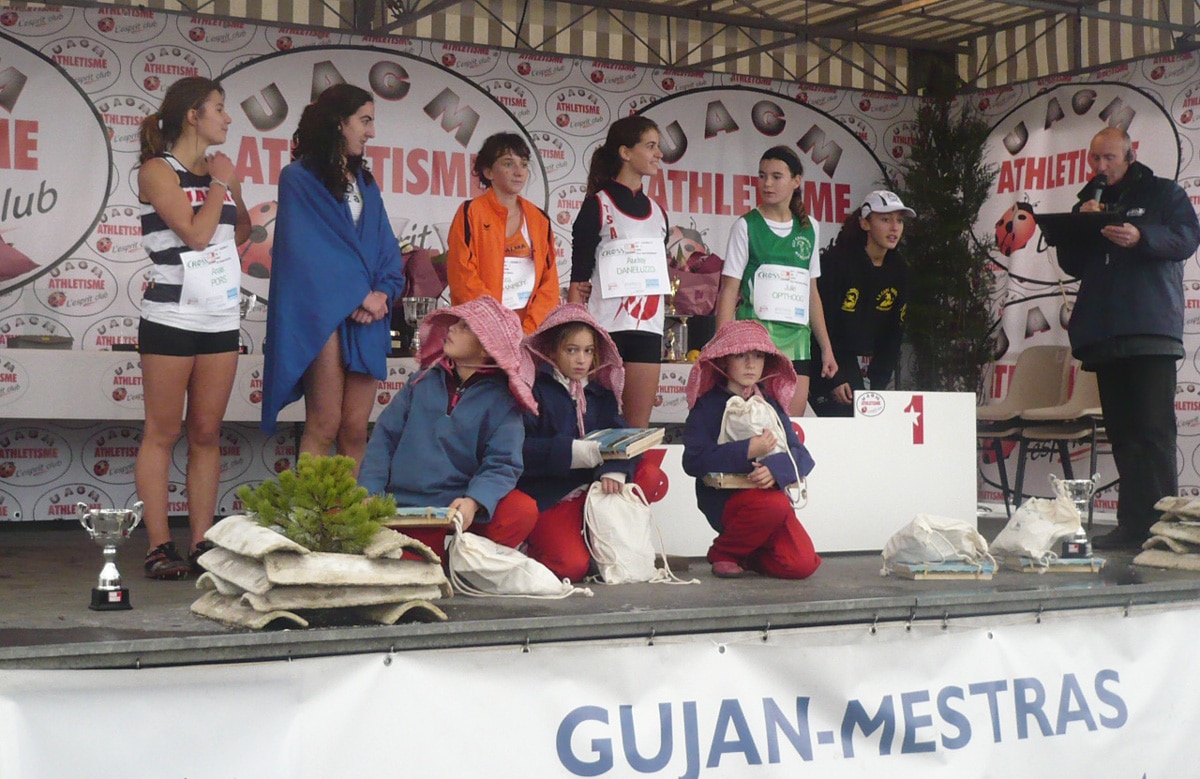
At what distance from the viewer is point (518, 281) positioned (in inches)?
188

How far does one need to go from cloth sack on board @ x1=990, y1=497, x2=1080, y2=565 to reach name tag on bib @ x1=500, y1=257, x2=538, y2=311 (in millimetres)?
1863

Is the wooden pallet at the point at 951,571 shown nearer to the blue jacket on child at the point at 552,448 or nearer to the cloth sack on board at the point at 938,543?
the cloth sack on board at the point at 938,543

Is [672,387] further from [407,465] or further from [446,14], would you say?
[407,465]

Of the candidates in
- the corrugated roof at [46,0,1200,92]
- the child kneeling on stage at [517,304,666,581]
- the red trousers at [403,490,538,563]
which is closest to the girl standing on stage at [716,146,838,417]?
the child kneeling on stage at [517,304,666,581]

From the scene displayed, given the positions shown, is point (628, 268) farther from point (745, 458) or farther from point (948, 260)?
point (948, 260)

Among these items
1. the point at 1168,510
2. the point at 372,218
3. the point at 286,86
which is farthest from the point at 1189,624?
the point at 286,86

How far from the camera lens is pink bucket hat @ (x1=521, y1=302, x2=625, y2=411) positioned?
13.1 feet

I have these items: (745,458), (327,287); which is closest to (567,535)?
(745,458)

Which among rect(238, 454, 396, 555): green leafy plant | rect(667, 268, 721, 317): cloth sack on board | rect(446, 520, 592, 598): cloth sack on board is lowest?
rect(446, 520, 592, 598): cloth sack on board

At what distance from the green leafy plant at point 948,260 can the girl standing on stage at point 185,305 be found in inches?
204

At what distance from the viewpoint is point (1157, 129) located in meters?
7.35

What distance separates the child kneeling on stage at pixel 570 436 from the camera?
3.88m

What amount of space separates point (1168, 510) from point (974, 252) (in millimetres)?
3961

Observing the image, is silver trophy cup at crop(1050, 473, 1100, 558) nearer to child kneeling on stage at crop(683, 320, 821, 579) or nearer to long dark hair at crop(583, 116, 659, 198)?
child kneeling on stage at crop(683, 320, 821, 579)
